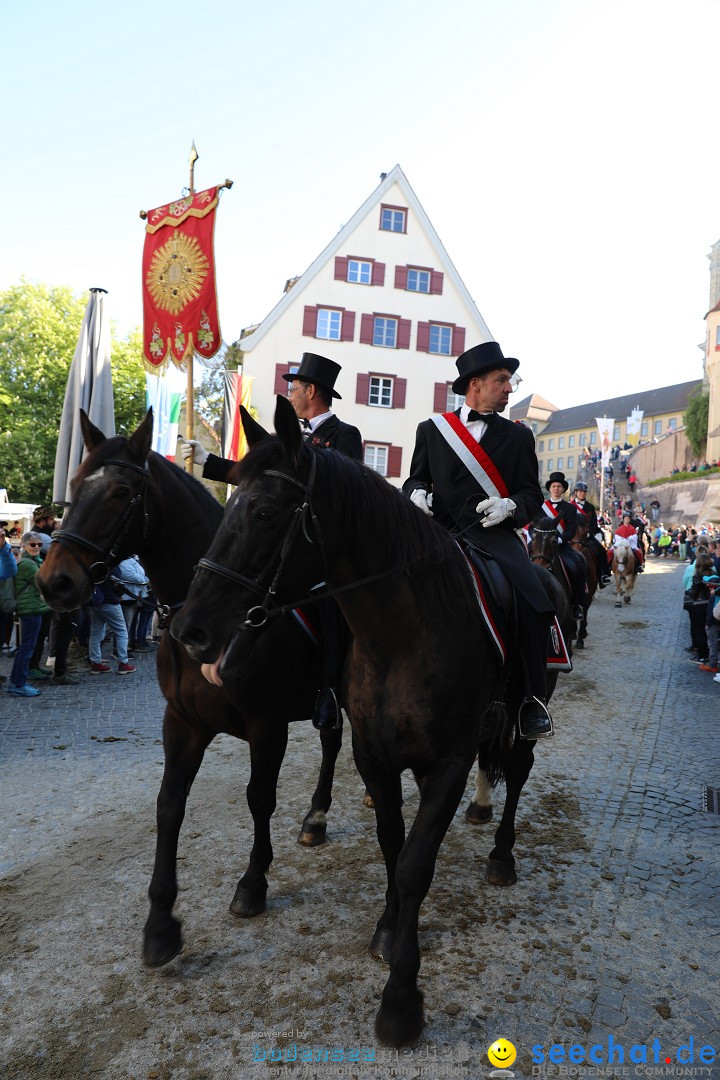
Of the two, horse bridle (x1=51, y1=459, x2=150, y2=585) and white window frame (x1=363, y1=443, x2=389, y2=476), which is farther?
white window frame (x1=363, y1=443, x2=389, y2=476)

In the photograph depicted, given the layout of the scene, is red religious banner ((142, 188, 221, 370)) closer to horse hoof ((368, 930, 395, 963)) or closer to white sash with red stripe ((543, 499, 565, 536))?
white sash with red stripe ((543, 499, 565, 536))

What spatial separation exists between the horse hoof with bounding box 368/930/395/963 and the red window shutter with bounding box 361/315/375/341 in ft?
82.7

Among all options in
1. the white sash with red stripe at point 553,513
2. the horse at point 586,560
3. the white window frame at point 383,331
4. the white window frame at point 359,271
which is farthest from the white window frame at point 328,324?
the white sash with red stripe at point 553,513

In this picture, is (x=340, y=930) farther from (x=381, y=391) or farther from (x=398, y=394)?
(x=381, y=391)

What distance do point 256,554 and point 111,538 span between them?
3.46 ft

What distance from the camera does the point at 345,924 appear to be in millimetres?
3299

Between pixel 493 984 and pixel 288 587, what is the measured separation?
192 centimetres

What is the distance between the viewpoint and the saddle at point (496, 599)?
300cm

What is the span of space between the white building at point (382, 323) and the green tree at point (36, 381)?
749cm

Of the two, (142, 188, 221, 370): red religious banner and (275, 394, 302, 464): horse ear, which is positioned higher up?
(142, 188, 221, 370): red religious banner

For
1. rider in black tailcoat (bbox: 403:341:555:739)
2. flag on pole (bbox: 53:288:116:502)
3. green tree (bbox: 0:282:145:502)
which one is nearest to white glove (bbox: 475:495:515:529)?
rider in black tailcoat (bbox: 403:341:555:739)

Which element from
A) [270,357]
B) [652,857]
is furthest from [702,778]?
[270,357]

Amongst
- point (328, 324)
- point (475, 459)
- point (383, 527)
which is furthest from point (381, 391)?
point (383, 527)

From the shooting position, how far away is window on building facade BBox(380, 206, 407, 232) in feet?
88.2
